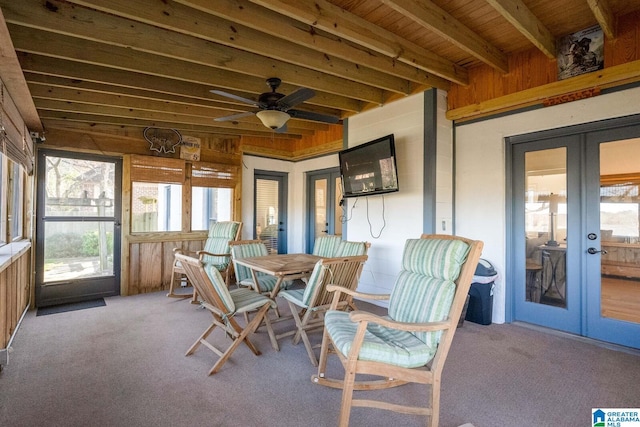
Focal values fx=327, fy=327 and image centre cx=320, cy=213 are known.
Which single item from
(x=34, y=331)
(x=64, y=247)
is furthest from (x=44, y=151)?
(x=34, y=331)

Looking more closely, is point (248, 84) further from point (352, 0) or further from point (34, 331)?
point (34, 331)

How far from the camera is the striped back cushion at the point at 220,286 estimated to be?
250 centimetres

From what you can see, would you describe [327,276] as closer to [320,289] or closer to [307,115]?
[320,289]

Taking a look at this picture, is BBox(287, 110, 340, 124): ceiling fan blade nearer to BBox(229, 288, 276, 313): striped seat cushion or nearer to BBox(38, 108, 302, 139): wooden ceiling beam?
BBox(229, 288, 276, 313): striped seat cushion

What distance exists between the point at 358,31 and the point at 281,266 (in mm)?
2263

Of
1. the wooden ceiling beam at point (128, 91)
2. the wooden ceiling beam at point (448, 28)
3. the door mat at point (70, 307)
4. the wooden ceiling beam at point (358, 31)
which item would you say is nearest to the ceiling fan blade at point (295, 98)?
the wooden ceiling beam at point (358, 31)

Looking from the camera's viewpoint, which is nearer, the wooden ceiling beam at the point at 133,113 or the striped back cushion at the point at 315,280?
the striped back cushion at the point at 315,280

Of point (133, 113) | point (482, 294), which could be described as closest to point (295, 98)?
point (133, 113)

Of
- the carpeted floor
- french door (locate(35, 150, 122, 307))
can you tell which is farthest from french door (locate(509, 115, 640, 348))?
french door (locate(35, 150, 122, 307))

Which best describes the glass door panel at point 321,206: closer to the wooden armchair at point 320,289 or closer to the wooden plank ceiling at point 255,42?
the wooden plank ceiling at point 255,42

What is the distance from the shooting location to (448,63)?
145 inches

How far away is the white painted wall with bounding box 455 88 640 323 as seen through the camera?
3387 millimetres

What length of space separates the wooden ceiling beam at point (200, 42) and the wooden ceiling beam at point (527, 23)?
57.7 inches

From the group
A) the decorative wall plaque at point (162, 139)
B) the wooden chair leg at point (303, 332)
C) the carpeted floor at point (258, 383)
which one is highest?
the decorative wall plaque at point (162, 139)
